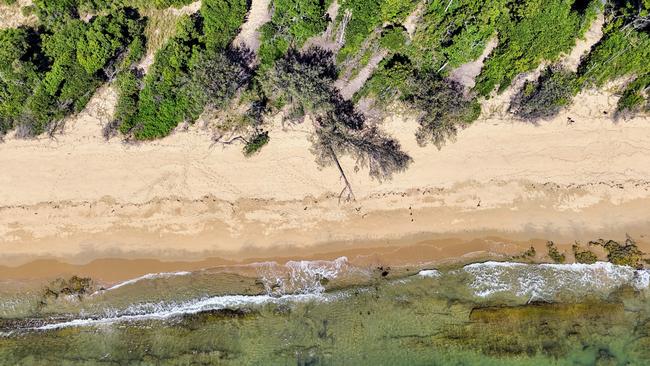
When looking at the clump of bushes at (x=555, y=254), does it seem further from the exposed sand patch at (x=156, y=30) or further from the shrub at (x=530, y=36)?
the exposed sand patch at (x=156, y=30)

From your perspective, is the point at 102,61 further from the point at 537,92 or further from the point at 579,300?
the point at 579,300

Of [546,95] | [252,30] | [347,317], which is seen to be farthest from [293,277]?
[546,95]

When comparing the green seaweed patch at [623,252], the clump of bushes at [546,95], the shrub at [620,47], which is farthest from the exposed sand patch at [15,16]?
the green seaweed patch at [623,252]

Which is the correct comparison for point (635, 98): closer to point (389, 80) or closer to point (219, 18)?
point (389, 80)

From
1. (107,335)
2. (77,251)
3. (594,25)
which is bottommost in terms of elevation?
(107,335)

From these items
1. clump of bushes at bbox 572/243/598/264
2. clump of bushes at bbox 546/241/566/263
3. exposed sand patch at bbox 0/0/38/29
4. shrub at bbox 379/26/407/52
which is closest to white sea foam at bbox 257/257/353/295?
clump of bushes at bbox 546/241/566/263

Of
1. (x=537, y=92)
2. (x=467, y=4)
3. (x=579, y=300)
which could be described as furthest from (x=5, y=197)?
(x=579, y=300)
